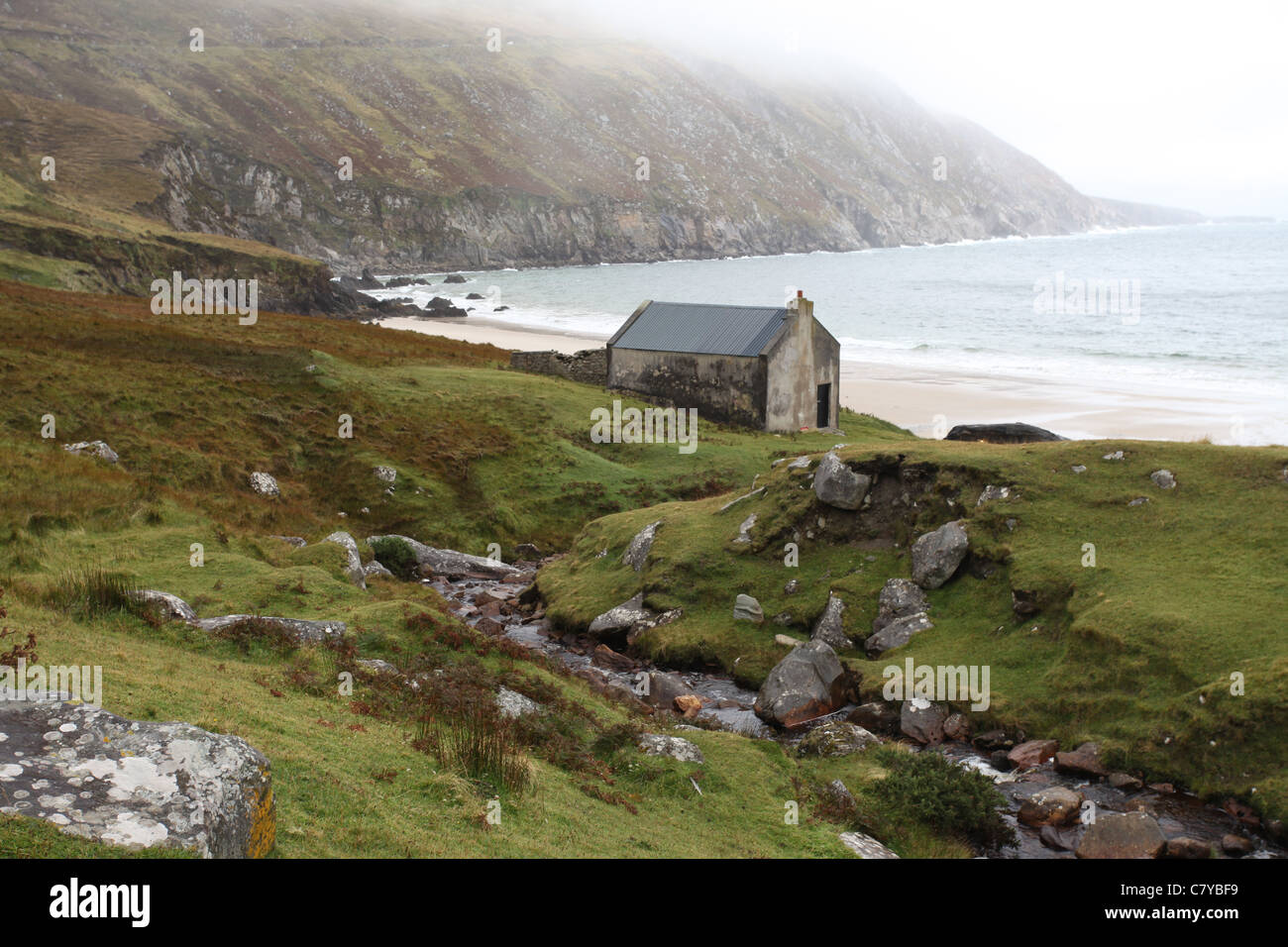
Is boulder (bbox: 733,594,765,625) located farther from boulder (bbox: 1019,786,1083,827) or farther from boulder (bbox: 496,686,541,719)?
boulder (bbox: 1019,786,1083,827)

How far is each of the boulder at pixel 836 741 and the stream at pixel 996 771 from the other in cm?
46

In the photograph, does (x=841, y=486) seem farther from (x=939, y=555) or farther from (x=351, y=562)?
(x=351, y=562)

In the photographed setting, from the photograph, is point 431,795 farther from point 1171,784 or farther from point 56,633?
point 1171,784

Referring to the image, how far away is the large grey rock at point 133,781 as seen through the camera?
8.01 m

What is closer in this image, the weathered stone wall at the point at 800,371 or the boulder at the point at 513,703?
the boulder at the point at 513,703

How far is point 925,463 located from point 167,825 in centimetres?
2347

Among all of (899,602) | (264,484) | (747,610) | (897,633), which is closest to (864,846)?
(897,633)

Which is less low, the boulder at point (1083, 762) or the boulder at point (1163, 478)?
the boulder at point (1163, 478)

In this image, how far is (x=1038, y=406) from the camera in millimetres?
71812

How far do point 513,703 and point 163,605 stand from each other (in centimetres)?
713

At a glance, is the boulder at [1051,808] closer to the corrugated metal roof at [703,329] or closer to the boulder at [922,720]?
the boulder at [922,720]

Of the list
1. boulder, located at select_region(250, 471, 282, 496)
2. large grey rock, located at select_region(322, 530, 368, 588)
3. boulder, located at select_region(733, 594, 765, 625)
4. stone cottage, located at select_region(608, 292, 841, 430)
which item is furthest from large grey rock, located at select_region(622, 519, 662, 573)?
stone cottage, located at select_region(608, 292, 841, 430)

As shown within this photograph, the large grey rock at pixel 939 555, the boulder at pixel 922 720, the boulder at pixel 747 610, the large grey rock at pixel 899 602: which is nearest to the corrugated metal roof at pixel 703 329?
the boulder at pixel 747 610
